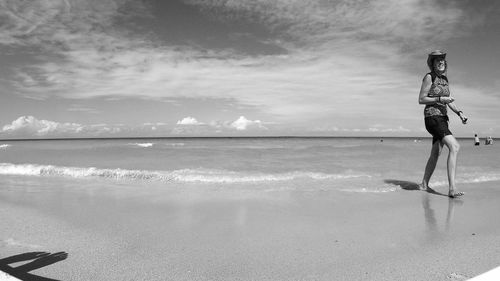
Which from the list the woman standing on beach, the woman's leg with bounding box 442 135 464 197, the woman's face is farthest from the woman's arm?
the woman's leg with bounding box 442 135 464 197

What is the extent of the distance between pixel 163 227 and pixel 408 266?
243 cm

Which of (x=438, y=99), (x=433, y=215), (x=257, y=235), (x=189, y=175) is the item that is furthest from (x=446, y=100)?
(x=189, y=175)

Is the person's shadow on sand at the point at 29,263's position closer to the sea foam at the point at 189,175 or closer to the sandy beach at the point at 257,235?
the sandy beach at the point at 257,235

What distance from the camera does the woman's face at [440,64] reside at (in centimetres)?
549

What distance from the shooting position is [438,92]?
5559 mm

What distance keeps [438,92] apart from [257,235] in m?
4.07

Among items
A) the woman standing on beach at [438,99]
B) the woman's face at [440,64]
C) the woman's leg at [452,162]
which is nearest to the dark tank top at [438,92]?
the woman standing on beach at [438,99]

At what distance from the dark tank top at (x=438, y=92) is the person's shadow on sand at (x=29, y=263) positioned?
18.1 ft

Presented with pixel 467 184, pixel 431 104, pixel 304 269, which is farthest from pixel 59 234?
pixel 467 184

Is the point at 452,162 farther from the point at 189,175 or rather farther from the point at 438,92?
the point at 189,175

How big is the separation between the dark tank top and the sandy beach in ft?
4.55

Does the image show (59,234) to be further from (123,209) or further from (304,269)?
(304,269)

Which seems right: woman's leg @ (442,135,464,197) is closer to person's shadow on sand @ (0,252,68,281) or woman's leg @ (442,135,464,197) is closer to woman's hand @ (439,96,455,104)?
woman's hand @ (439,96,455,104)

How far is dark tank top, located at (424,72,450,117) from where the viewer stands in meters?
5.56
